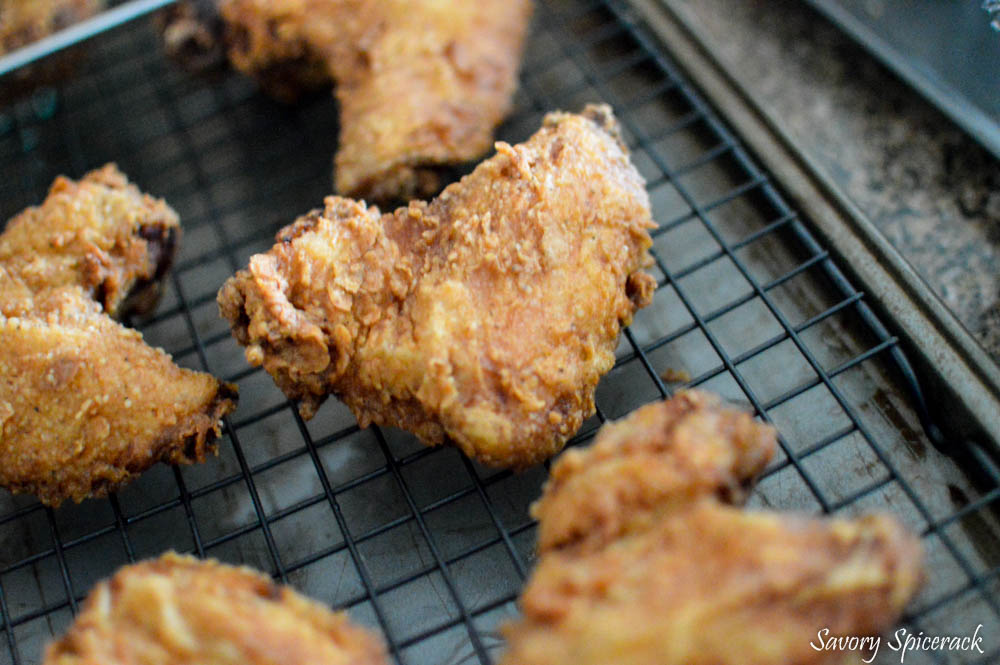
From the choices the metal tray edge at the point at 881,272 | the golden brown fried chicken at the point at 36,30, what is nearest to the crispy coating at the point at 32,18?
the golden brown fried chicken at the point at 36,30

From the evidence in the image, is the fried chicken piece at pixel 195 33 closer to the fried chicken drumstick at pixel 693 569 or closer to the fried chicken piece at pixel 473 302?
the fried chicken piece at pixel 473 302

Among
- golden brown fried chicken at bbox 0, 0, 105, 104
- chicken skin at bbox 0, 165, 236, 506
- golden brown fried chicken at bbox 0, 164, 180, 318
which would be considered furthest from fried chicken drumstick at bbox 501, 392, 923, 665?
golden brown fried chicken at bbox 0, 0, 105, 104

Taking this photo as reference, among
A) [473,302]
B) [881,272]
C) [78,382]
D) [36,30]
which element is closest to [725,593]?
[473,302]

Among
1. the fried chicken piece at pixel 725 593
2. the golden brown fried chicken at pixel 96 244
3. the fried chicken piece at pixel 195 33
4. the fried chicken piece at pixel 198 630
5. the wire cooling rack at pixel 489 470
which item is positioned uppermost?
the fried chicken piece at pixel 195 33

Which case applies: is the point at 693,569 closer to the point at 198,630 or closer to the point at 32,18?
the point at 198,630

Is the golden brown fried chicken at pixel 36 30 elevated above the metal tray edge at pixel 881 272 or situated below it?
above

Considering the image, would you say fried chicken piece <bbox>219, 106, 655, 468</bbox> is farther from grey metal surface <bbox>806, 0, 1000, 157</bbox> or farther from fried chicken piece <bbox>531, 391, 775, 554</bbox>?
grey metal surface <bbox>806, 0, 1000, 157</bbox>

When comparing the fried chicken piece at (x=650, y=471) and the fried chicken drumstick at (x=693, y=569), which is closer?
the fried chicken drumstick at (x=693, y=569)
